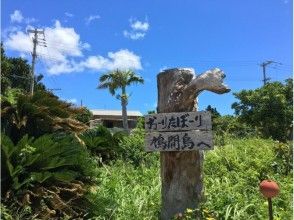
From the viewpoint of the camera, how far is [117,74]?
Answer: 40.5 m

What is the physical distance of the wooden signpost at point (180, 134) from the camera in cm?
581

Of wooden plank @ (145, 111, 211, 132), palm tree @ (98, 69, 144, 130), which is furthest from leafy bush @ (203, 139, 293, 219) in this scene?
palm tree @ (98, 69, 144, 130)

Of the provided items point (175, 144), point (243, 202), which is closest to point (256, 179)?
point (243, 202)

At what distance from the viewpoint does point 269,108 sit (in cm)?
2852

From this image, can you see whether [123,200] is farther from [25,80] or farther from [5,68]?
[25,80]

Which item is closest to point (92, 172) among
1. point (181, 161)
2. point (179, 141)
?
point (181, 161)

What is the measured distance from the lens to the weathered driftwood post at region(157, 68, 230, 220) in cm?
602

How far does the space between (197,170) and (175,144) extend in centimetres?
42

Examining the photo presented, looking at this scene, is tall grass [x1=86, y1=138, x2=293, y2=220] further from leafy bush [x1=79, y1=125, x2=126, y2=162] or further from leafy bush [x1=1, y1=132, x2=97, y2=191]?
leafy bush [x1=79, y1=125, x2=126, y2=162]

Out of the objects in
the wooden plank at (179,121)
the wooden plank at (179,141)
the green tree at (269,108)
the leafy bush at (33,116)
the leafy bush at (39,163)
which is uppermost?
the green tree at (269,108)

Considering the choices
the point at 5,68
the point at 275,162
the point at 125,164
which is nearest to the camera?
the point at 275,162

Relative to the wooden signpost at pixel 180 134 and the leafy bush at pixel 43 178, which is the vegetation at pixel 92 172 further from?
the wooden signpost at pixel 180 134

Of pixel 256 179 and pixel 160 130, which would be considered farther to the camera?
pixel 256 179

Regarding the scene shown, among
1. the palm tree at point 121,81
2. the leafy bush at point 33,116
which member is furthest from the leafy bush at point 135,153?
the palm tree at point 121,81
